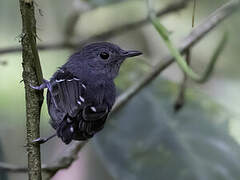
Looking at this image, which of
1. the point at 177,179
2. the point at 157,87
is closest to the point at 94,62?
the point at 157,87

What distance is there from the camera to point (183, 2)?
359 centimetres

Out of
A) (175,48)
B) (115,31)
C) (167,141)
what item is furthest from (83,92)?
(115,31)

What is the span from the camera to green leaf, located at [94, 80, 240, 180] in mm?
2957

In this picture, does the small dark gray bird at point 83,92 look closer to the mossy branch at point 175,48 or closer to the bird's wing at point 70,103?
the bird's wing at point 70,103

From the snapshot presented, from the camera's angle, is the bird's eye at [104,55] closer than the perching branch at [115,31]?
Yes

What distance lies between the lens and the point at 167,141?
3.15 meters

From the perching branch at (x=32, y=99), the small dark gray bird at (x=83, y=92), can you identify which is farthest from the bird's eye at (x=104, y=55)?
the perching branch at (x=32, y=99)

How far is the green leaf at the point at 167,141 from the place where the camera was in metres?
2.96

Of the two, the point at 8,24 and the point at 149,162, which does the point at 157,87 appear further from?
the point at 8,24

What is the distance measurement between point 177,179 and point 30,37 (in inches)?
57.7

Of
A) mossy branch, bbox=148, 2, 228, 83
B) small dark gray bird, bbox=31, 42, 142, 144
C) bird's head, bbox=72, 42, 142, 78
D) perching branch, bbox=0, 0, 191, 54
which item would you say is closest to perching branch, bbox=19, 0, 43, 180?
small dark gray bird, bbox=31, 42, 142, 144

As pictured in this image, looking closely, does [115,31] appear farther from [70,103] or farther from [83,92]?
[70,103]

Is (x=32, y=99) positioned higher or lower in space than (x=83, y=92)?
higher

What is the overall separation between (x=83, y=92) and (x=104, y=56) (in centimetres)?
63
